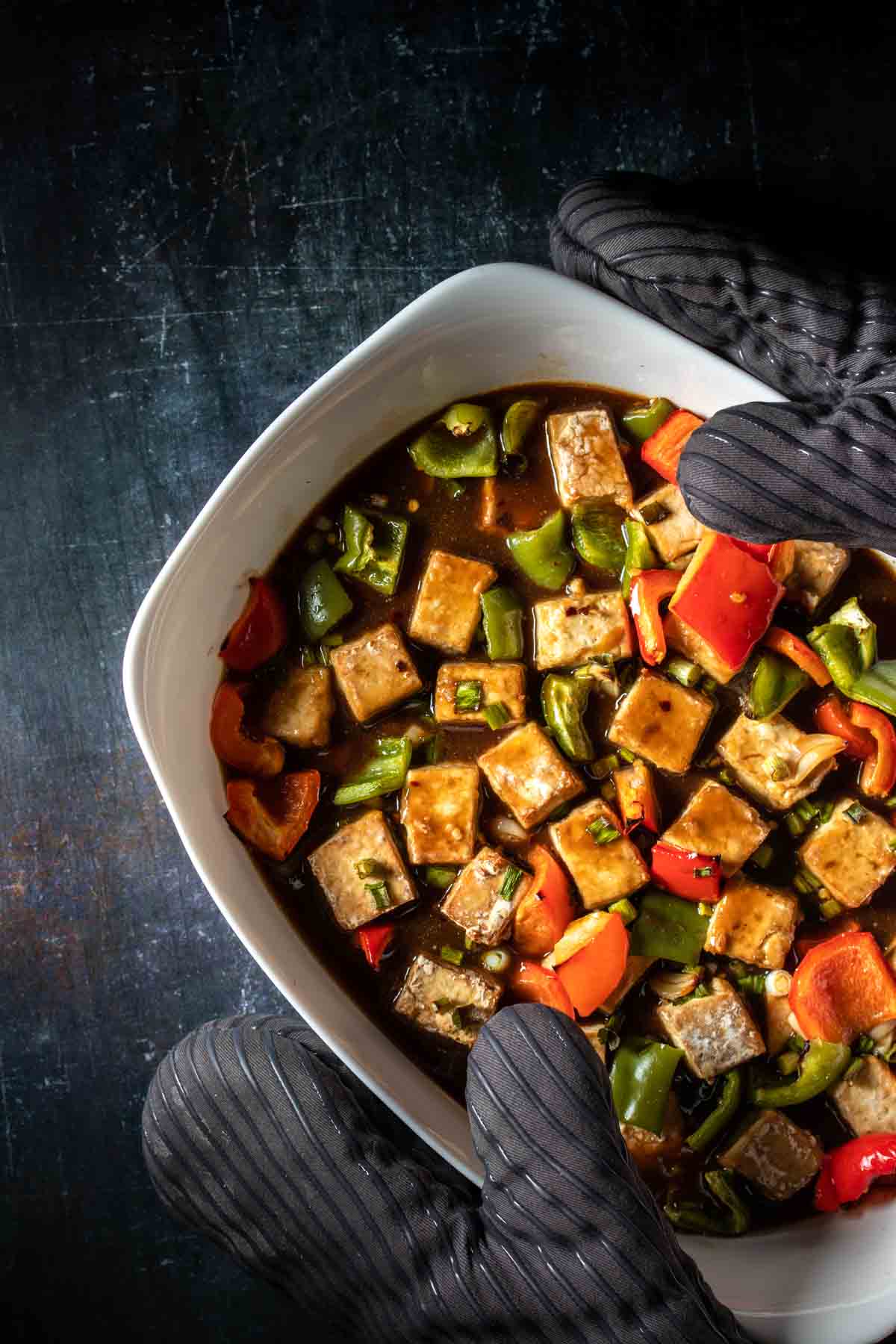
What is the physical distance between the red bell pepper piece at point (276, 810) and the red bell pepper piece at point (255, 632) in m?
0.29

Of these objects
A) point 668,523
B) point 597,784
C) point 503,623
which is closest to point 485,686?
point 503,623

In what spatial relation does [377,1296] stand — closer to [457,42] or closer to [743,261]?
[743,261]

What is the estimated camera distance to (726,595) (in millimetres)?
2711

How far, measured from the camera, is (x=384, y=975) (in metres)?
2.88

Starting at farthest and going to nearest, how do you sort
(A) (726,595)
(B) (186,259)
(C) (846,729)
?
(B) (186,259) → (C) (846,729) → (A) (726,595)

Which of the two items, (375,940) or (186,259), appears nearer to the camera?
(375,940)

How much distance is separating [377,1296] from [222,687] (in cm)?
149

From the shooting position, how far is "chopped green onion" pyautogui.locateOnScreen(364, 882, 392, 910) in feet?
9.18

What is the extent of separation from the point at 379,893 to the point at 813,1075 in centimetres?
114

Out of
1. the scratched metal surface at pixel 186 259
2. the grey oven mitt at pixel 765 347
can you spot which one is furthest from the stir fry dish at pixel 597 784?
the scratched metal surface at pixel 186 259

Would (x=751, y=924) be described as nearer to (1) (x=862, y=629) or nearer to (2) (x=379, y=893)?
(1) (x=862, y=629)

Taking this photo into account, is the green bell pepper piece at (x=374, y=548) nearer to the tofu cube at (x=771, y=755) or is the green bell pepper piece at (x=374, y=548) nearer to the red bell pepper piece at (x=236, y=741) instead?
the red bell pepper piece at (x=236, y=741)

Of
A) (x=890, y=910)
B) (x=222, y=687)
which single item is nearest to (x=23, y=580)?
(x=222, y=687)

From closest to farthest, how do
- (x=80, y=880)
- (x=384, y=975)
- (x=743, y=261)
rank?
1. (x=743, y=261)
2. (x=384, y=975)
3. (x=80, y=880)
